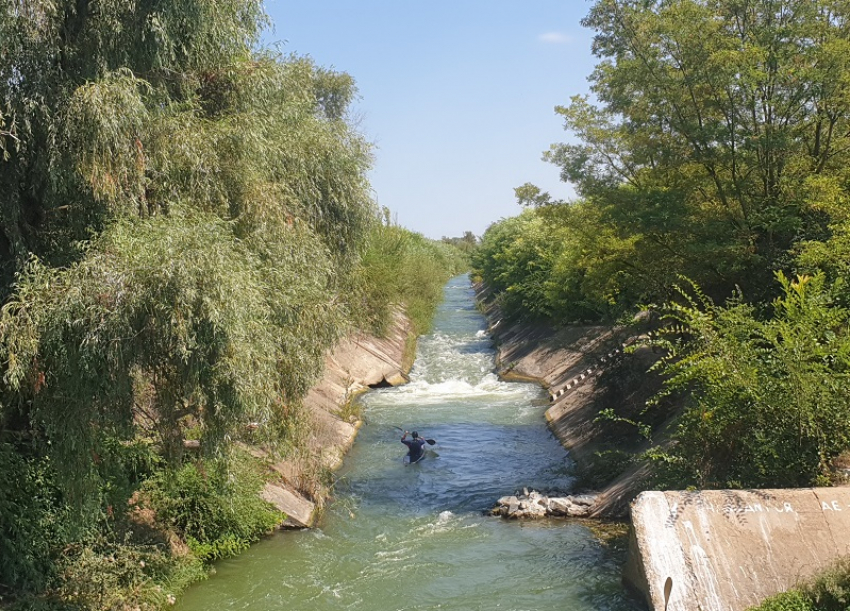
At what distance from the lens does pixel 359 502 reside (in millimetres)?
15273

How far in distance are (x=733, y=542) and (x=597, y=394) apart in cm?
1079

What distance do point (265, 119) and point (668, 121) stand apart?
873 centimetres

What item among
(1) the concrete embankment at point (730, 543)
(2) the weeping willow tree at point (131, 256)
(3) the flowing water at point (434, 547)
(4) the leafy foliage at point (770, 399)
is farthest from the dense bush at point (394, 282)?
(1) the concrete embankment at point (730, 543)

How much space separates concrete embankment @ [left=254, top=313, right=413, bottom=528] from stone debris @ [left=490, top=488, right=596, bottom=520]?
3.67 metres

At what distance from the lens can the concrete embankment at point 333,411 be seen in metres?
14.1

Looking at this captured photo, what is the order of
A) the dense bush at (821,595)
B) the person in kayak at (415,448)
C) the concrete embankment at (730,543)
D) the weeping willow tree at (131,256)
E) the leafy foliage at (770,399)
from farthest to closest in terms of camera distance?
the person in kayak at (415,448) < the leafy foliage at (770,399) < the concrete embankment at (730,543) < the weeping willow tree at (131,256) < the dense bush at (821,595)

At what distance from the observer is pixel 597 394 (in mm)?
19953

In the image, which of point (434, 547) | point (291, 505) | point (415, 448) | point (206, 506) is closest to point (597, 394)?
point (415, 448)

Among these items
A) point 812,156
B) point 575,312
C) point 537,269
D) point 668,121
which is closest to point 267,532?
point 668,121

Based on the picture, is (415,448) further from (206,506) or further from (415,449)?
(206,506)

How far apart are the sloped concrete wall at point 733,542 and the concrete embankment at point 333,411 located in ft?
20.1

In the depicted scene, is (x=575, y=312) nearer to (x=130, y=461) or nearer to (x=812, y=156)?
(x=812, y=156)

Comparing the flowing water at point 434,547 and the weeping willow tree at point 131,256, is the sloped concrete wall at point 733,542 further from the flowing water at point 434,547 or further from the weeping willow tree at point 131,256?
the weeping willow tree at point 131,256

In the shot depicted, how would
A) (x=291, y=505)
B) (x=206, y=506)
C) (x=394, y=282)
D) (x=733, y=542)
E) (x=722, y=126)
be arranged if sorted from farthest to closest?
(x=394, y=282) → (x=722, y=126) → (x=291, y=505) → (x=206, y=506) → (x=733, y=542)
